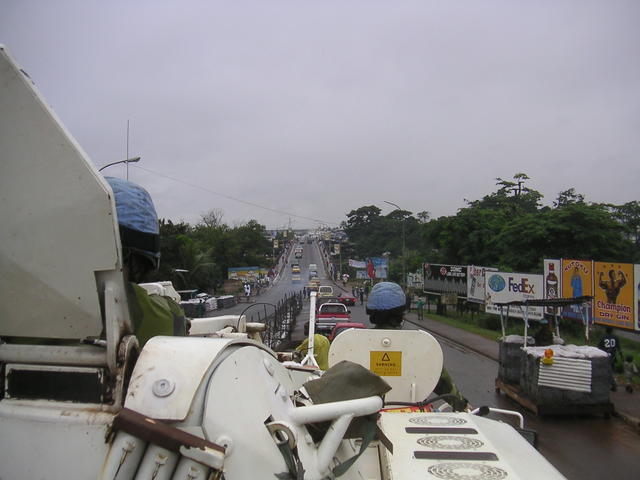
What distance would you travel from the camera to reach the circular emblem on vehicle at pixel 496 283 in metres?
22.2

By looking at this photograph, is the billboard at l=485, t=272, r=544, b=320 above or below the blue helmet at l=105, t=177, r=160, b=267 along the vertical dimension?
below

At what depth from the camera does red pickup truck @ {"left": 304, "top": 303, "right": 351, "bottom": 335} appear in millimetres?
22609

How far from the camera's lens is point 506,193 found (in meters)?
47.8

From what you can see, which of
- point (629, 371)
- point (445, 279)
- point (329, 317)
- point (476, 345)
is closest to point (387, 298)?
point (629, 371)

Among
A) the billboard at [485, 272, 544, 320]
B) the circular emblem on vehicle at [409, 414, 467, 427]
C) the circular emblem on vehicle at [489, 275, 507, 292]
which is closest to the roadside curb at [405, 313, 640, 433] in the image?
the billboard at [485, 272, 544, 320]

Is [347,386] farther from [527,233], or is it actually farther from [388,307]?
[527,233]

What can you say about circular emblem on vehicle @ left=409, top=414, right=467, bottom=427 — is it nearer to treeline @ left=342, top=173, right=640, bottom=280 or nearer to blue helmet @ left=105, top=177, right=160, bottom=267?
blue helmet @ left=105, top=177, right=160, bottom=267

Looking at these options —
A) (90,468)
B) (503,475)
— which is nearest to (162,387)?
(90,468)

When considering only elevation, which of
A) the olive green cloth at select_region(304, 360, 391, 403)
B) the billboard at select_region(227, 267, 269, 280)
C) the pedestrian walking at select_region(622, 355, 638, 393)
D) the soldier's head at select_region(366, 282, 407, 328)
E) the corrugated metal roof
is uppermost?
the soldier's head at select_region(366, 282, 407, 328)

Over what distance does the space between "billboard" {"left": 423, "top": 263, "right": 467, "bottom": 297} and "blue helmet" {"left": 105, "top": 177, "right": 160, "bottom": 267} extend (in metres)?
30.9

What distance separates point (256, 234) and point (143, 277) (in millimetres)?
96309

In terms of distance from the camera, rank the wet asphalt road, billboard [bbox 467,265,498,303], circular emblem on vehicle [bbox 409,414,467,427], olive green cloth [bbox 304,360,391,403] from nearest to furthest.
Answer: olive green cloth [bbox 304,360,391,403]
circular emblem on vehicle [bbox 409,414,467,427]
the wet asphalt road
billboard [bbox 467,265,498,303]

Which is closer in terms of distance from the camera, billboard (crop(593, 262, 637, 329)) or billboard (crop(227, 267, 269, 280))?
billboard (crop(593, 262, 637, 329))

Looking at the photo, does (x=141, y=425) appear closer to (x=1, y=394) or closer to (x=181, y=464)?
(x=181, y=464)
